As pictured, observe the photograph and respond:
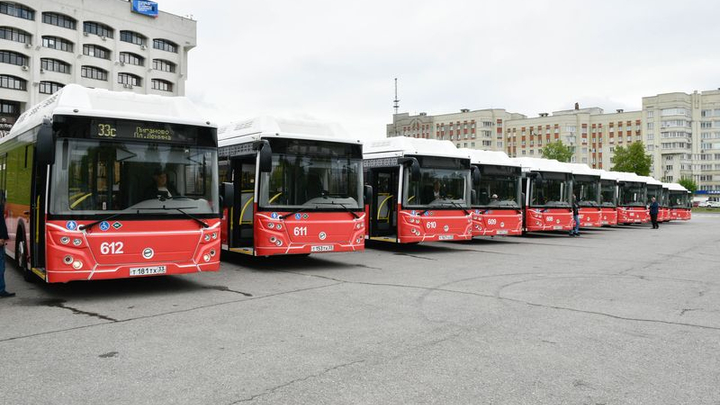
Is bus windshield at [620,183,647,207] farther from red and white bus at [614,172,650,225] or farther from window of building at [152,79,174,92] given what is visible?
window of building at [152,79,174,92]

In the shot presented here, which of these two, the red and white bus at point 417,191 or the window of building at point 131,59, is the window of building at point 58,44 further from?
the red and white bus at point 417,191

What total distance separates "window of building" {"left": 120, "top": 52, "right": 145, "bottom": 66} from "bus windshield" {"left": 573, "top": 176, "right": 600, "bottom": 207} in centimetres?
5912

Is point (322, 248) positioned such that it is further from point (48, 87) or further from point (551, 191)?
point (48, 87)

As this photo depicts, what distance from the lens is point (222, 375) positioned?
16.3 ft

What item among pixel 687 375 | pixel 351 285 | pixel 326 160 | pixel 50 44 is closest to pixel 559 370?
pixel 687 375

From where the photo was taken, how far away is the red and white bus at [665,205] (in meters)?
38.4

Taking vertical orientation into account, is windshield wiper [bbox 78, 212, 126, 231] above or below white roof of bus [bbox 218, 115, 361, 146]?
below

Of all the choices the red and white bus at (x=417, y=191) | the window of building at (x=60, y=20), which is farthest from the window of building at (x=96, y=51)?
the red and white bus at (x=417, y=191)

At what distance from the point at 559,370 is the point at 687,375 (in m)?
1.06

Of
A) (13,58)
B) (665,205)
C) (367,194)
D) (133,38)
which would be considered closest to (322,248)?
(367,194)

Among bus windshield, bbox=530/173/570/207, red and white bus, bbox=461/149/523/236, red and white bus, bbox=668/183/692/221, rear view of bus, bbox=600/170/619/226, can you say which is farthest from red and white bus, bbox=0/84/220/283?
red and white bus, bbox=668/183/692/221

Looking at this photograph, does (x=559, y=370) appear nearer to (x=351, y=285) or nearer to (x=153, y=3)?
(x=351, y=285)

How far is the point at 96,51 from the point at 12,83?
10.3m

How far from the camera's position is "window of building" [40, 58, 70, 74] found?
6274 centimetres
